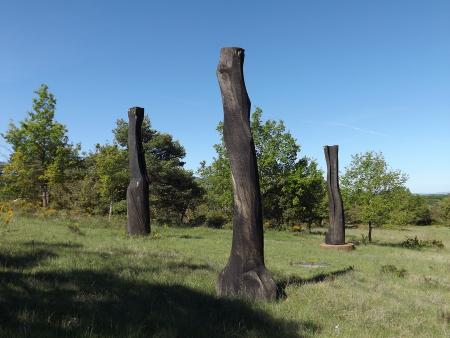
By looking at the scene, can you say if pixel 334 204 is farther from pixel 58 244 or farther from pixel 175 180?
pixel 175 180

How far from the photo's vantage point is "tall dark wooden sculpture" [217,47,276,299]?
21.7 ft

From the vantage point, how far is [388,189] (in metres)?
27.5

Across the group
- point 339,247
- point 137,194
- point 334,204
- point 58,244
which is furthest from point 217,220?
point 58,244

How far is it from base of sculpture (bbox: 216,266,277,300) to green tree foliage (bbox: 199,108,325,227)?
104 ft

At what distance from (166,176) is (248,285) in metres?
37.1

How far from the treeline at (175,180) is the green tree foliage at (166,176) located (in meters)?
0.11

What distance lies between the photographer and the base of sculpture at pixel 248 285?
21.1 ft

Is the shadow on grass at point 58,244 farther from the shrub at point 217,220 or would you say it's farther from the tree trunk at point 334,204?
the shrub at point 217,220

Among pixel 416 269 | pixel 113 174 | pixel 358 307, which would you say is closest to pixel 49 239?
pixel 358 307

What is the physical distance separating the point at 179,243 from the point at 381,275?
22.1ft

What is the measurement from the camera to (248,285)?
21.7 feet

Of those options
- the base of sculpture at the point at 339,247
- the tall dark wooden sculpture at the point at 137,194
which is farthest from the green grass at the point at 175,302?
the base of sculpture at the point at 339,247

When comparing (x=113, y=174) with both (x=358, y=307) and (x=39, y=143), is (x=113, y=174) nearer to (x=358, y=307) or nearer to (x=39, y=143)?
(x=39, y=143)

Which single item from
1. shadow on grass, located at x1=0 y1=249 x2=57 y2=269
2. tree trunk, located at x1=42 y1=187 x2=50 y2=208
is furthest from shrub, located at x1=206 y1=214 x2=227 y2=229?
shadow on grass, located at x1=0 y1=249 x2=57 y2=269
